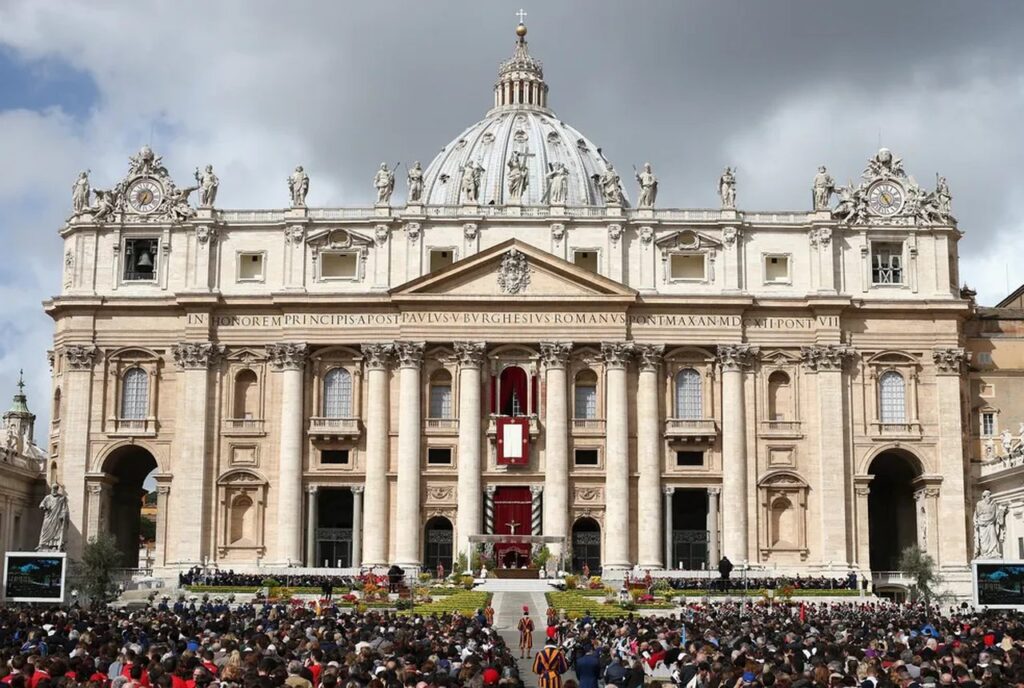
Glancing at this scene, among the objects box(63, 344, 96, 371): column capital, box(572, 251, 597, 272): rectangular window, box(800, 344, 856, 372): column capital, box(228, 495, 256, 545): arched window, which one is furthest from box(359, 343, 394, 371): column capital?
box(800, 344, 856, 372): column capital

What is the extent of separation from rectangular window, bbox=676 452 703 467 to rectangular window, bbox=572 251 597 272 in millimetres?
13133

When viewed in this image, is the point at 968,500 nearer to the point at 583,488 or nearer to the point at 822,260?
the point at 822,260

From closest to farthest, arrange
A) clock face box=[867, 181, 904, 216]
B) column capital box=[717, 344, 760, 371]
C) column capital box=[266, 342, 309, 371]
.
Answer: column capital box=[717, 344, 760, 371], column capital box=[266, 342, 309, 371], clock face box=[867, 181, 904, 216]

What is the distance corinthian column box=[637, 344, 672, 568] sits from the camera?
89875mm

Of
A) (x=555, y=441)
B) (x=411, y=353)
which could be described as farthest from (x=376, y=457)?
(x=555, y=441)

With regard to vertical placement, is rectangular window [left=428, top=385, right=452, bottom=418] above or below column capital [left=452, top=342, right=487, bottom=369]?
below

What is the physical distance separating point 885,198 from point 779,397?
15336mm

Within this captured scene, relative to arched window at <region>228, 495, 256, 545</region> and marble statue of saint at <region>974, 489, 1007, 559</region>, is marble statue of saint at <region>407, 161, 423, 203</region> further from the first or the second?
marble statue of saint at <region>974, 489, 1007, 559</region>

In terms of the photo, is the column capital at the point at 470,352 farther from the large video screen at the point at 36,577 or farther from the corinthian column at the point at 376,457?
the large video screen at the point at 36,577

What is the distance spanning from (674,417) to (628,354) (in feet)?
16.9

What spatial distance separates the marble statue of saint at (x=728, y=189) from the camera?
94562 millimetres

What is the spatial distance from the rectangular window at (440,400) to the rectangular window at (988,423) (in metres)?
35.1

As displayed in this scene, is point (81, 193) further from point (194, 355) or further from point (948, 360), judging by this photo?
point (948, 360)

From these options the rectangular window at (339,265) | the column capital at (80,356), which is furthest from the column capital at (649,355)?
the column capital at (80,356)
